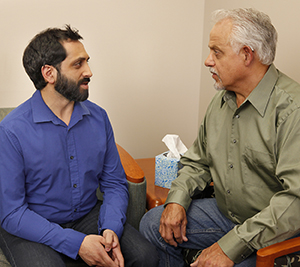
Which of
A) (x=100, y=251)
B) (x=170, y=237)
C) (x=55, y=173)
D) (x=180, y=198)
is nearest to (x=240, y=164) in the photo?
(x=180, y=198)

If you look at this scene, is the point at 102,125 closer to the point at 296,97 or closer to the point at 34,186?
the point at 34,186

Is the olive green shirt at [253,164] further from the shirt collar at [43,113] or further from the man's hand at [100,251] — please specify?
the shirt collar at [43,113]

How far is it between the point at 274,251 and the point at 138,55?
180 centimetres

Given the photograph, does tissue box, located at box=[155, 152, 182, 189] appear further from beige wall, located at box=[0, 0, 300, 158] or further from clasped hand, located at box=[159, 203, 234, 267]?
beige wall, located at box=[0, 0, 300, 158]

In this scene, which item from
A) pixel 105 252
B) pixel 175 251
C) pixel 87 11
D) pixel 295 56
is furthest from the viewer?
pixel 87 11

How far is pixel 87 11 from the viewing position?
2.31m

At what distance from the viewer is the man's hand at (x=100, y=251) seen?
1.31 meters

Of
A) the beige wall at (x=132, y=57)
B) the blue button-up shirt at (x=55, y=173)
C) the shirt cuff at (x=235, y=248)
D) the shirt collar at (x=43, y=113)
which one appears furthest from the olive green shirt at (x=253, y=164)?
the beige wall at (x=132, y=57)

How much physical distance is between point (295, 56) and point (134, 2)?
1205mm

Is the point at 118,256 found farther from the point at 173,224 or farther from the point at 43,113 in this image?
the point at 43,113

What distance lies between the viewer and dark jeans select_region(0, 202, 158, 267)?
4.12 feet

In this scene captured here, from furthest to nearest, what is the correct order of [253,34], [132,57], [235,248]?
[132,57]
[253,34]
[235,248]

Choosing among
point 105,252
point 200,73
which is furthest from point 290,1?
point 105,252

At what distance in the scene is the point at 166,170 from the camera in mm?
1869
